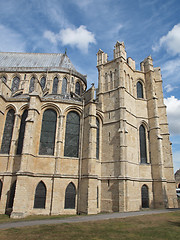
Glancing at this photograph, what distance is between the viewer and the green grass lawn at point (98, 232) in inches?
335

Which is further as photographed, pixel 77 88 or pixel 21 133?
pixel 77 88

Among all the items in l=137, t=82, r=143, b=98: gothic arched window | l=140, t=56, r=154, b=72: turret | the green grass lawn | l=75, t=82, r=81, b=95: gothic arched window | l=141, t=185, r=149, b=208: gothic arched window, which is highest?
l=140, t=56, r=154, b=72: turret

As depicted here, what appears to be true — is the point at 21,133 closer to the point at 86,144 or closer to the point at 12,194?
the point at 12,194

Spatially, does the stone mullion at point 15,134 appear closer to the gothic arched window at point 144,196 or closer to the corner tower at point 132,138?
the corner tower at point 132,138

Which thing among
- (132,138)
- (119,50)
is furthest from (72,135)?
(119,50)

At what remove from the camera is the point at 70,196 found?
16.3 meters

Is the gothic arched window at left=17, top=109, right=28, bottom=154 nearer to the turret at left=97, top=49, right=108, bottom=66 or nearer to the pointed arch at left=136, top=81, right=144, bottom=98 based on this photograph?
the turret at left=97, top=49, right=108, bottom=66

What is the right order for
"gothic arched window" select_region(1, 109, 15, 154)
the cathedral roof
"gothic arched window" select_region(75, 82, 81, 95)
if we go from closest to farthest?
"gothic arched window" select_region(1, 109, 15, 154)
the cathedral roof
"gothic arched window" select_region(75, 82, 81, 95)

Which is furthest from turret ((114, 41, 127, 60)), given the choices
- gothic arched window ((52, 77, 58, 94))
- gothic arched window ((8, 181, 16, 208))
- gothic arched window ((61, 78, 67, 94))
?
gothic arched window ((8, 181, 16, 208))

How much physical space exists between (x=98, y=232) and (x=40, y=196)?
767 cm

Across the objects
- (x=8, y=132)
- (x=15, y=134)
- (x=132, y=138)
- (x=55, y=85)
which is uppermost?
(x=55, y=85)

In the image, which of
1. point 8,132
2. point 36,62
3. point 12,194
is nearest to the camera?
point 12,194

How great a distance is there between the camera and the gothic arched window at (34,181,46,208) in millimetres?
15391

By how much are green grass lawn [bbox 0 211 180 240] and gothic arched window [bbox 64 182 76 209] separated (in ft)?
17.3
